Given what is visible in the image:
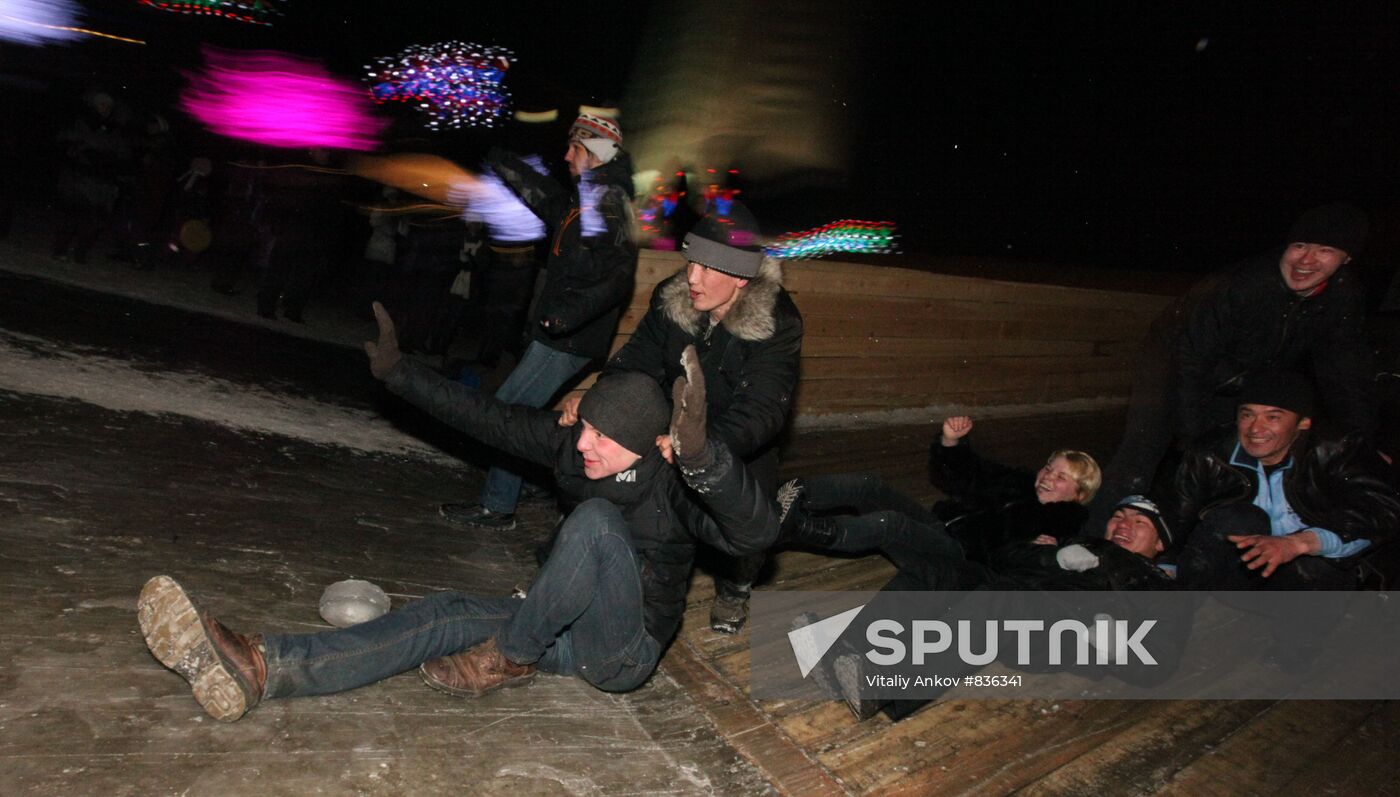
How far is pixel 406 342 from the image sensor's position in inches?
352

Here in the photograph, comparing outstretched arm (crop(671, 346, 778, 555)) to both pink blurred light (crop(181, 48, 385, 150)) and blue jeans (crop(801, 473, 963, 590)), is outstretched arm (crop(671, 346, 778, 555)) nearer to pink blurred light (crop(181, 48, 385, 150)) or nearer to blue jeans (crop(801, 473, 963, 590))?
blue jeans (crop(801, 473, 963, 590))

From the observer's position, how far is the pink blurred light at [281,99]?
16375 mm

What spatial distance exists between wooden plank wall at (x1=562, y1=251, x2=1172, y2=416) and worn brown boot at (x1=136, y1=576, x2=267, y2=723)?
3582 mm

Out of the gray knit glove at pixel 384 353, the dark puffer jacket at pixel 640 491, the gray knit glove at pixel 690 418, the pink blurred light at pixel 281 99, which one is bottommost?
the pink blurred light at pixel 281 99

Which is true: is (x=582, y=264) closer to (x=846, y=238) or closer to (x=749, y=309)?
(x=749, y=309)

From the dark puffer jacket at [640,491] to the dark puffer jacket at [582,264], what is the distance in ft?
3.25

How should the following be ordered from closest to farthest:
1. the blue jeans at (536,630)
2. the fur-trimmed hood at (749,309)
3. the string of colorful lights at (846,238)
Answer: the blue jeans at (536,630), the fur-trimmed hood at (749,309), the string of colorful lights at (846,238)

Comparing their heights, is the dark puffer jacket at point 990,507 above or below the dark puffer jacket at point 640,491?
below

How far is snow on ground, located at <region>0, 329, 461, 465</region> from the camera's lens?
4777 mm

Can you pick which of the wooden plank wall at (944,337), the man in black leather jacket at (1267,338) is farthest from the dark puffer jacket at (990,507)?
the wooden plank wall at (944,337)

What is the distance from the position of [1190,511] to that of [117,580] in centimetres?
470

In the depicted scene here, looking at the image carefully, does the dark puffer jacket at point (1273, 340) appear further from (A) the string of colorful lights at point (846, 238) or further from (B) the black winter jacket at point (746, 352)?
(A) the string of colorful lights at point (846, 238)

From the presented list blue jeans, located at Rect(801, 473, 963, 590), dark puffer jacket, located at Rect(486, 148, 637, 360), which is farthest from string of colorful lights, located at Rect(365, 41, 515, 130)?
blue jeans, located at Rect(801, 473, 963, 590)

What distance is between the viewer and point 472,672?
9.12 ft
